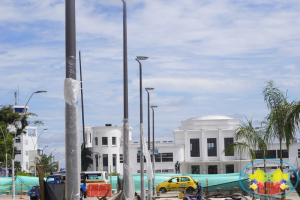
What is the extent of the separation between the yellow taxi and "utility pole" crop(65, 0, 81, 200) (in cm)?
3833

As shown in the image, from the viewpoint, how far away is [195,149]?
90.4 meters

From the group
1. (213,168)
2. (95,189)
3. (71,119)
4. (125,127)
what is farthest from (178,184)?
(213,168)

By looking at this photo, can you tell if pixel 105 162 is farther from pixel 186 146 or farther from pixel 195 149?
pixel 195 149

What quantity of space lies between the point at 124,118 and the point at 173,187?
80.0 feet

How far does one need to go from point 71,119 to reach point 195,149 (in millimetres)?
81213

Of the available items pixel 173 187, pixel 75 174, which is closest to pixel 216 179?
pixel 173 187

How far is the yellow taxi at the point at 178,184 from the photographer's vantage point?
157ft

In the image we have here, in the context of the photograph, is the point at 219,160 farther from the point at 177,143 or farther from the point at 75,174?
the point at 75,174

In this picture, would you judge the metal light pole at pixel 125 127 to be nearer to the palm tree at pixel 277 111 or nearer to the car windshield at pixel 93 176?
the palm tree at pixel 277 111

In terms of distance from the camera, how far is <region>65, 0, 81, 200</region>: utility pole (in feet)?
33.1

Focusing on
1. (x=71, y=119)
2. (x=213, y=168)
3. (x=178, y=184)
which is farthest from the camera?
(x=213, y=168)

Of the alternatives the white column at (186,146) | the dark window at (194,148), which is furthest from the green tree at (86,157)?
the dark window at (194,148)

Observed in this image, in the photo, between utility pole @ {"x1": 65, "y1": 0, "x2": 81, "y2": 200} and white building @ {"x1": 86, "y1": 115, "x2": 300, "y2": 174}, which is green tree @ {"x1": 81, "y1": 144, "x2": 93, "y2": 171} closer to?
white building @ {"x1": 86, "y1": 115, "x2": 300, "y2": 174}

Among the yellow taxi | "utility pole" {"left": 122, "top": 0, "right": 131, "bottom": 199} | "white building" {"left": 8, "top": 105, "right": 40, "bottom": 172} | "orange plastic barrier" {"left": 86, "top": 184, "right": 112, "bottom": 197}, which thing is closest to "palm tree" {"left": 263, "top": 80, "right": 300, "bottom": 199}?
"utility pole" {"left": 122, "top": 0, "right": 131, "bottom": 199}
